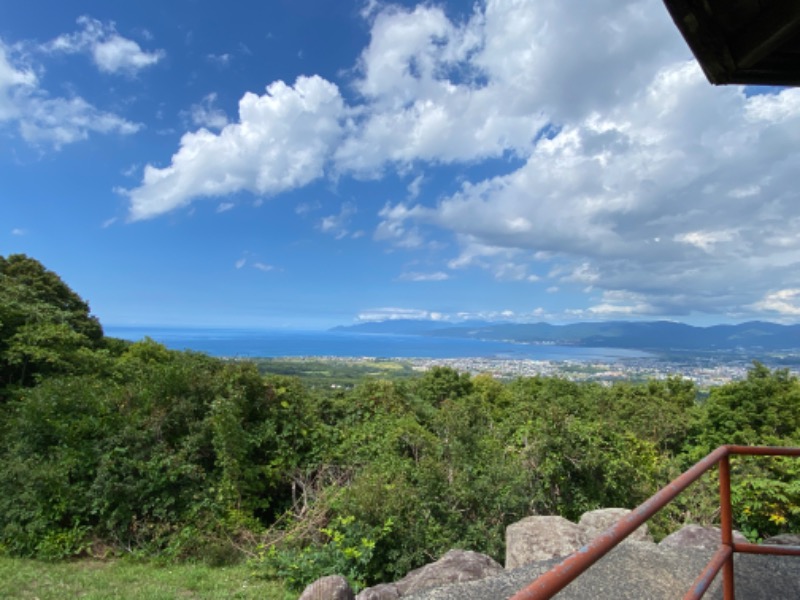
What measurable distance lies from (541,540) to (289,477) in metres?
4.66

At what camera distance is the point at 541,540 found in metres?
5.57

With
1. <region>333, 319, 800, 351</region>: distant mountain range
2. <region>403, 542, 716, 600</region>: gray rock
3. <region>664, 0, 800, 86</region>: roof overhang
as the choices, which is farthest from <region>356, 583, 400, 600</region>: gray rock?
<region>333, 319, 800, 351</region>: distant mountain range

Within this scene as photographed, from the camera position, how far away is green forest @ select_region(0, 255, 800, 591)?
6.62m

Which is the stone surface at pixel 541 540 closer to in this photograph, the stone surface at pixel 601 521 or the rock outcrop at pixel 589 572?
the rock outcrop at pixel 589 572

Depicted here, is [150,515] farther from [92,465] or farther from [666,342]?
[666,342]

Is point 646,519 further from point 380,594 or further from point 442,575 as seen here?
point 442,575

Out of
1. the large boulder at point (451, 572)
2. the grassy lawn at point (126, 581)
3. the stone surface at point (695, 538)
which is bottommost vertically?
the grassy lawn at point (126, 581)

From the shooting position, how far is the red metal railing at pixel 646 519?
0.91 meters

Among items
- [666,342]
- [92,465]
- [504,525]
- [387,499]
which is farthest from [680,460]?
[666,342]

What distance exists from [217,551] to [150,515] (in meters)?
1.33

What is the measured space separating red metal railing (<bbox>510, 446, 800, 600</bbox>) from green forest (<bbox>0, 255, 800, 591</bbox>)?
4.67m

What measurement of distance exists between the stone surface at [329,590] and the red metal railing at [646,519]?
3.48 meters

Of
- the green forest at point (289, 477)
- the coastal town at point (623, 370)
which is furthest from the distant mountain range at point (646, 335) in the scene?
the green forest at point (289, 477)

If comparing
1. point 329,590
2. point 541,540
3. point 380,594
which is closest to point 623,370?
point 541,540
